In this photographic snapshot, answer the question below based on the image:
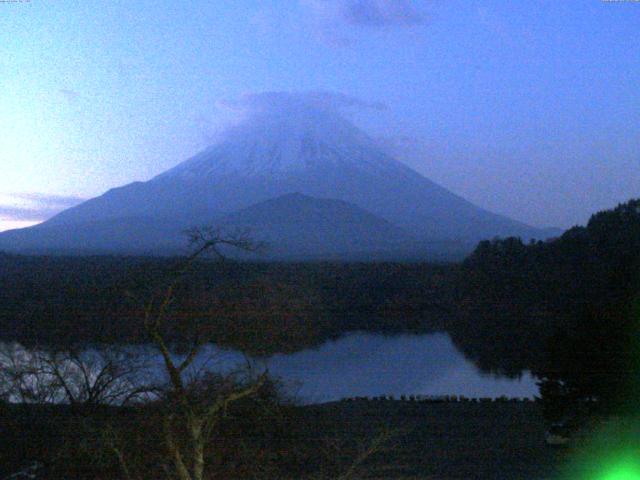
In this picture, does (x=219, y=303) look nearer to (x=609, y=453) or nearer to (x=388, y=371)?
(x=609, y=453)

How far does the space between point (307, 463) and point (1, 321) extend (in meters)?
4.16

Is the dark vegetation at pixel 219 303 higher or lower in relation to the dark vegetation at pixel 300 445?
higher

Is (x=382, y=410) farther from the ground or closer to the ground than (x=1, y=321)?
closer to the ground

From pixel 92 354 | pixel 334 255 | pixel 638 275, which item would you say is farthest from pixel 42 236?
pixel 638 275

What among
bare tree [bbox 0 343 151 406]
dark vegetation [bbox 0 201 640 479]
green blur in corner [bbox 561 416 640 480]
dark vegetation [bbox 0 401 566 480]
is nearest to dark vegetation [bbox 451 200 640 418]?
dark vegetation [bbox 0 201 640 479]

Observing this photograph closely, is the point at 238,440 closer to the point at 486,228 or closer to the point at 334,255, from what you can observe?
the point at 334,255

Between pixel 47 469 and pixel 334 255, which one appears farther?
pixel 334 255

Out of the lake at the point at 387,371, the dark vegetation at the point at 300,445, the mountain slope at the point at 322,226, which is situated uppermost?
the mountain slope at the point at 322,226

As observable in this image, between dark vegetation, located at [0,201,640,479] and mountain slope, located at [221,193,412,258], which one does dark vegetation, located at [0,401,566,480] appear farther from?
mountain slope, located at [221,193,412,258]

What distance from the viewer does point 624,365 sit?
415 cm

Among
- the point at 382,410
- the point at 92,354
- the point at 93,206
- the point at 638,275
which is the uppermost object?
the point at 93,206

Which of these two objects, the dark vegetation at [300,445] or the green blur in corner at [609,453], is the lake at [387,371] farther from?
the green blur in corner at [609,453]

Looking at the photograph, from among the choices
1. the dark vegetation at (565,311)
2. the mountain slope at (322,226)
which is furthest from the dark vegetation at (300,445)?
the mountain slope at (322,226)

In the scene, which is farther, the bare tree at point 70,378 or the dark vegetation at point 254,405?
the bare tree at point 70,378
